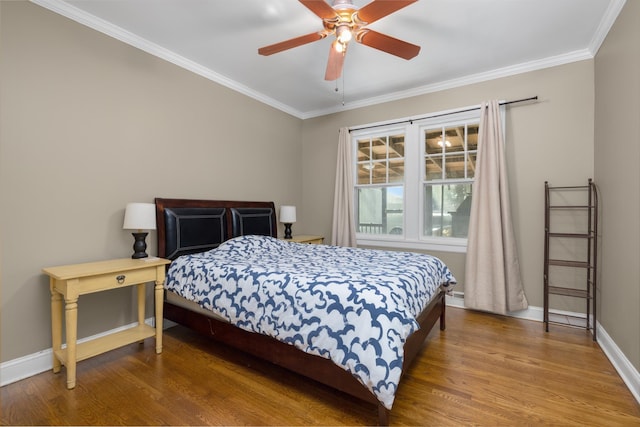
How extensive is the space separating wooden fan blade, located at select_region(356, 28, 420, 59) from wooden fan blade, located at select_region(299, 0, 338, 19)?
0.28 meters

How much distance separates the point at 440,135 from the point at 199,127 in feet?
9.57

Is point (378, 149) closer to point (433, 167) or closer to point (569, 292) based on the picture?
point (433, 167)

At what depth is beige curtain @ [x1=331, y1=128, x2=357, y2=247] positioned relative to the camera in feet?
13.9

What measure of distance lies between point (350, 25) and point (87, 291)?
8.29 ft

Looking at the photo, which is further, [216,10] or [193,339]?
[193,339]

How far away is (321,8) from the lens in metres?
1.85

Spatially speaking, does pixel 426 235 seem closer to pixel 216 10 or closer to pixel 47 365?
pixel 216 10

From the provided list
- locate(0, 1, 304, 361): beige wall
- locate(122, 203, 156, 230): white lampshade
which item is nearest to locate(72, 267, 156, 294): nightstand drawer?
locate(122, 203, 156, 230): white lampshade

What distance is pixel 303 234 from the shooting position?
4.81 metres

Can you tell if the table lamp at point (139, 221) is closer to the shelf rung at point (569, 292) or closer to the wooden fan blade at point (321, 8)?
the wooden fan blade at point (321, 8)

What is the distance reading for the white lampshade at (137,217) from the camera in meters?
2.41

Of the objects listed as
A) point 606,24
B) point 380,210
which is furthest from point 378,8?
point 380,210

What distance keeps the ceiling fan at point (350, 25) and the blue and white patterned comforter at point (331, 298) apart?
164 centimetres

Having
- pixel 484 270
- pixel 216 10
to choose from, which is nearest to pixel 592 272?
pixel 484 270
